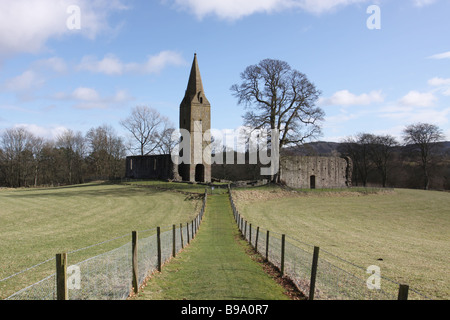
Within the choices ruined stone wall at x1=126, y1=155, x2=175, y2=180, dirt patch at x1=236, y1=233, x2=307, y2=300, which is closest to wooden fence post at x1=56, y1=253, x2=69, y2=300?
dirt patch at x1=236, y1=233, x2=307, y2=300

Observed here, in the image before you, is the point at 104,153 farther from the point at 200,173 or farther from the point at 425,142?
the point at 425,142

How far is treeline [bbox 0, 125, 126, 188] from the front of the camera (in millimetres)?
64750

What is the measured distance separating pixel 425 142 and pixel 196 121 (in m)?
41.7

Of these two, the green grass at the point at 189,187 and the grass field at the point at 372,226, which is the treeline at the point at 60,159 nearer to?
the green grass at the point at 189,187

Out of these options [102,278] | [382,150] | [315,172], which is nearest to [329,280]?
[102,278]

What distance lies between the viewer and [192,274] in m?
9.16

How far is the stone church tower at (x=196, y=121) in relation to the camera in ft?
152

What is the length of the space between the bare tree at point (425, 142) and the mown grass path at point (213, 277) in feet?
185

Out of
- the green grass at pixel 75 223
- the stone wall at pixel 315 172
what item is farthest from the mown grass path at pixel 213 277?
the stone wall at pixel 315 172

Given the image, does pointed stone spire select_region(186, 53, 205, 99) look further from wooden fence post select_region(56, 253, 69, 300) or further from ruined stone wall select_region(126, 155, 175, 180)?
wooden fence post select_region(56, 253, 69, 300)

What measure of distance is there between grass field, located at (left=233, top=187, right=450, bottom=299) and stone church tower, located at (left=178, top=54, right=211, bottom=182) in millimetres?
12046

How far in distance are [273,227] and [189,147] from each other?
2657 cm

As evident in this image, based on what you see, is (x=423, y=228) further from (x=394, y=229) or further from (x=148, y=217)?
(x=148, y=217)
